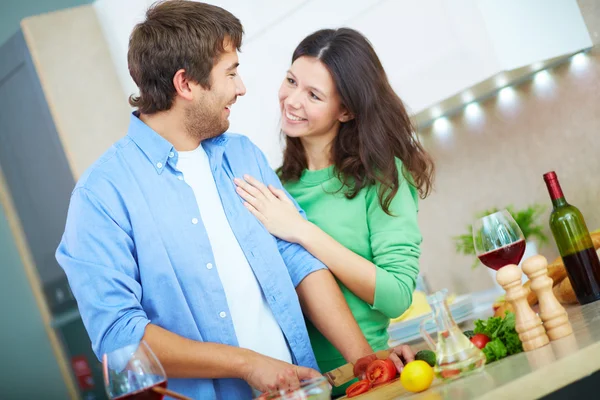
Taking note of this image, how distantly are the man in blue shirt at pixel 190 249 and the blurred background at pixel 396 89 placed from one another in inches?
36.5

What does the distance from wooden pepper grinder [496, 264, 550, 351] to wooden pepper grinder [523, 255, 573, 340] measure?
23 millimetres

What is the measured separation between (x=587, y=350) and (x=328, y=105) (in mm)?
1112

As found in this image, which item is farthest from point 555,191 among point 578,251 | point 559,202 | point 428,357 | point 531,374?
point 531,374

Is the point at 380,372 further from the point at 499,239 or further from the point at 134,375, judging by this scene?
the point at 134,375

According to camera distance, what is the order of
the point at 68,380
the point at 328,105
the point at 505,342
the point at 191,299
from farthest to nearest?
the point at 68,380 → the point at 328,105 → the point at 191,299 → the point at 505,342

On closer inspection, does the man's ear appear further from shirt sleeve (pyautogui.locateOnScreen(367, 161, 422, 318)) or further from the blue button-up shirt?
shirt sleeve (pyautogui.locateOnScreen(367, 161, 422, 318))

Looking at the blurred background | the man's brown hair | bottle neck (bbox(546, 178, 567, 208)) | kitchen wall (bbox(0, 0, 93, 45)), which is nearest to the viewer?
bottle neck (bbox(546, 178, 567, 208))

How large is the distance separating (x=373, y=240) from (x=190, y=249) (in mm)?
488

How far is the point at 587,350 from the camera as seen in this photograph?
99 centimetres

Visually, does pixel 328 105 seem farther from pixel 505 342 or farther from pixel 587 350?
pixel 587 350

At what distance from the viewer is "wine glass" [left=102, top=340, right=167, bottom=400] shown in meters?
0.97

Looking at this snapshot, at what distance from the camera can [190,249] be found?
1.59 m

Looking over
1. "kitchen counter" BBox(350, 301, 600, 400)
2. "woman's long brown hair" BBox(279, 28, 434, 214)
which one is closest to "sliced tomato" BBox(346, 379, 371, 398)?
"kitchen counter" BBox(350, 301, 600, 400)

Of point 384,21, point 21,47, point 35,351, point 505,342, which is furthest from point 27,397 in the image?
point 505,342
